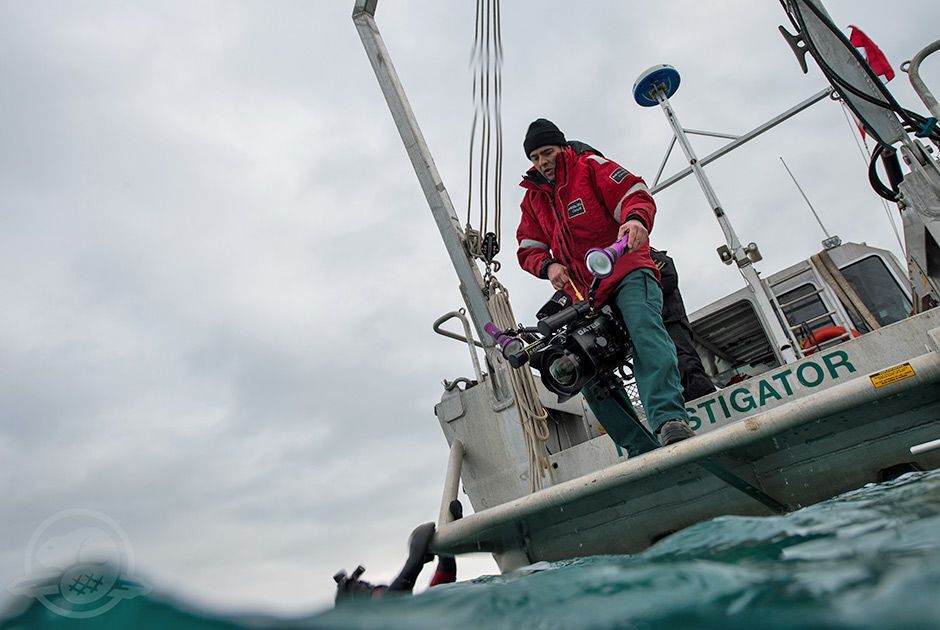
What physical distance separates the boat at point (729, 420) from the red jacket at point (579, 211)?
1.41 ft

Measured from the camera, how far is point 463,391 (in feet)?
11.3

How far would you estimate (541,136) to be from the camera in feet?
9.51

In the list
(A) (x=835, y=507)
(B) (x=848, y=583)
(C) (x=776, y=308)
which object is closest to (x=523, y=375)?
(A) (x=835, y=507)

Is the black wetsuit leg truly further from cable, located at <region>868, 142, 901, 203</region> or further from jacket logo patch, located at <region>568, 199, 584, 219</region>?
cable, located at <region>868, 142, 901, 203</region>

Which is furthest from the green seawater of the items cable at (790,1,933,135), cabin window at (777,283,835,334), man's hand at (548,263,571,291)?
cabin window at (777,283,835,334)

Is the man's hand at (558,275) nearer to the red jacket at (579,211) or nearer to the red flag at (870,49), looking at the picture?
the red jacket at (579,211)

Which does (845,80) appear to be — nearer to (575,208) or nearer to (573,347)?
(575,208)

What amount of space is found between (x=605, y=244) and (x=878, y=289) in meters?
4.90

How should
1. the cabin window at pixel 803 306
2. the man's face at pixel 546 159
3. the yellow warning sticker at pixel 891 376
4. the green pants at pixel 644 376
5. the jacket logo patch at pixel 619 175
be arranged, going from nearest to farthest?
the yellow warning sticker at pixel 891 376 < the green pants at pixel 644 376 < the jacket logo patch at pixel 619 175 < the man's face at pixel 546 159 < the cabin window at pixel 803 306

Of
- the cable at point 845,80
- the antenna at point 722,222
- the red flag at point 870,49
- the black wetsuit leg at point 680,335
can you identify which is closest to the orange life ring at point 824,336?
the antenna at point 722,222

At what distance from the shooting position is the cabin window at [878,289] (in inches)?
244

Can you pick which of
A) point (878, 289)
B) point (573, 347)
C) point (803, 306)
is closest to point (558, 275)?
point (573, 347)

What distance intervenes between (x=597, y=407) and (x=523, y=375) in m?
0.44

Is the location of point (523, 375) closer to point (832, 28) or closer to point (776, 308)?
point (832, 28)
